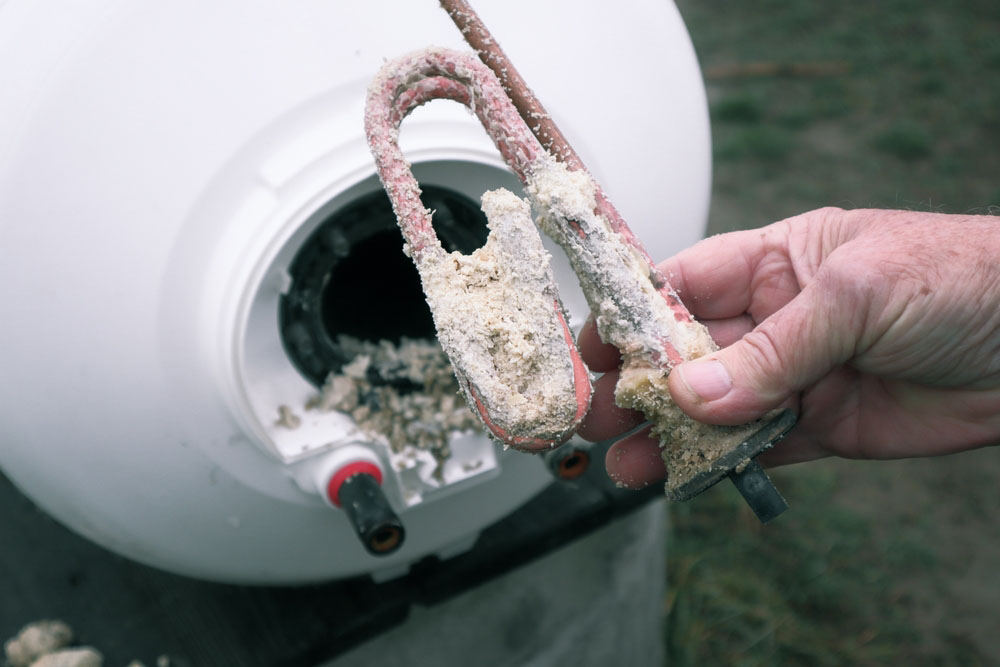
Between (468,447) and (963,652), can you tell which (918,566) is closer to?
(963,652)

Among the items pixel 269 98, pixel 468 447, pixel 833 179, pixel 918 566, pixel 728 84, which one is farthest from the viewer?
pixel 728 84

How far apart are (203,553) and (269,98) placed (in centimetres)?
59

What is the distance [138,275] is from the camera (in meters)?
0.79

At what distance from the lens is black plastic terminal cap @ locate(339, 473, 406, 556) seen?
0.82 m

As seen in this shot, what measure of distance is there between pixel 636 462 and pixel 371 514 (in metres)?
0.32

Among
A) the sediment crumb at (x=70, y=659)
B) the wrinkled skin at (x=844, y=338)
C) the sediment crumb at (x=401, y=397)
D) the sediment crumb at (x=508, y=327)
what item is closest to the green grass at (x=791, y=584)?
the wrinkled skin at (x=844, y=338)

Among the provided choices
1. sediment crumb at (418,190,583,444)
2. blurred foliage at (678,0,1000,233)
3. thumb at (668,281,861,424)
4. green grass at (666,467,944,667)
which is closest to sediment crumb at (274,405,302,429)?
sediment crumb at (418,190,583,444)

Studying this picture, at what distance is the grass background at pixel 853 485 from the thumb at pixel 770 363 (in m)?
Answer: 0.45

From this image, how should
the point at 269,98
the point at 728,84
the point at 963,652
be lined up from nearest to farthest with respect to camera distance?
the point at 269,98 → the point at 963,652 → the point at 728,84

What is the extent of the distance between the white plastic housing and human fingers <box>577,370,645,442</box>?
100 millimetres

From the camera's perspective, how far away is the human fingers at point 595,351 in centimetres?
95

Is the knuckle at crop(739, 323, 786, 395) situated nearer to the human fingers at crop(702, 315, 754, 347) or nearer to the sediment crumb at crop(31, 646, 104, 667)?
the human fingers at crop(702, 315, 754, 347)

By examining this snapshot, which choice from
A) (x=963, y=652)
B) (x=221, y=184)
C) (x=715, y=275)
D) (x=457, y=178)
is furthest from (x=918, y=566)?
(x=221, y=184)

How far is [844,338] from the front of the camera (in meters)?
0.76
